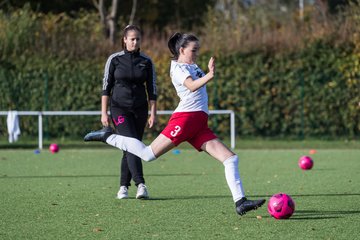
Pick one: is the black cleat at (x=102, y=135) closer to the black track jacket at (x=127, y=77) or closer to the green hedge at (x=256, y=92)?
the black track jacket at (x=127, y=77)

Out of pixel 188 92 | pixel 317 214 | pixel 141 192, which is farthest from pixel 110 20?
pixel 317 214

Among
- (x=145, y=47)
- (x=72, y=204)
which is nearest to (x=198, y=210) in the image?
(x=72, y=204)

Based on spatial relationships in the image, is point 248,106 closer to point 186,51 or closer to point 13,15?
point 13,15

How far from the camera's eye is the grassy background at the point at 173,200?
772 cm

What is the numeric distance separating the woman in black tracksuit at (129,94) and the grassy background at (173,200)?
1.21 feet

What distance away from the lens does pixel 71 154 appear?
19516 millimetres

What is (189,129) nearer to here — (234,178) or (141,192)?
(234,178)

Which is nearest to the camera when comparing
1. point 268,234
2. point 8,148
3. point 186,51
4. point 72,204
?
point 268,234

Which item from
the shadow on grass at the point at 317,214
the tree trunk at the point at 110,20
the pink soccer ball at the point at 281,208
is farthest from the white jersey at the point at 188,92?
the tree trunk at the point at 110,20

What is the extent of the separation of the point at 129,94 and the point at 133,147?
1.47m

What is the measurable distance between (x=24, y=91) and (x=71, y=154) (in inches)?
237

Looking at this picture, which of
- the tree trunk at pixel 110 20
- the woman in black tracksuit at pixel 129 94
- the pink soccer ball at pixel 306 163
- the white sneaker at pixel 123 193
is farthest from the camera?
the tree trunk at pixel 110 20

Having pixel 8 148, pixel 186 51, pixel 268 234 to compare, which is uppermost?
pixel 186 51

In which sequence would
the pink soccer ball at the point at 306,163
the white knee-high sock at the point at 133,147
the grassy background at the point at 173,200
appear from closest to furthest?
the grassy background at the point at 173,200
the white knee-high sock at the point at 133,147
the pink soccer ball at the point at 306,163
